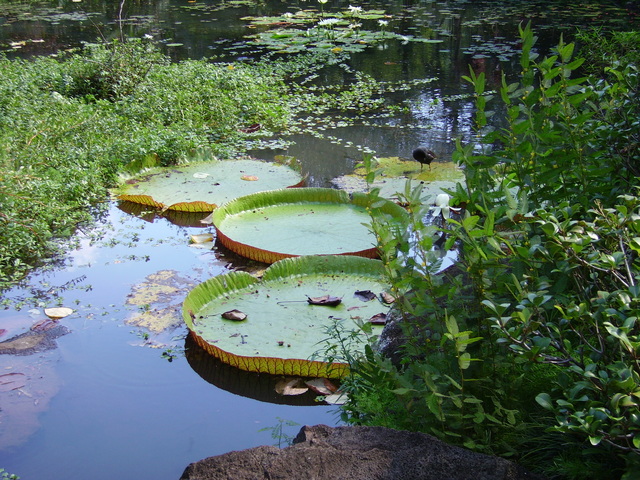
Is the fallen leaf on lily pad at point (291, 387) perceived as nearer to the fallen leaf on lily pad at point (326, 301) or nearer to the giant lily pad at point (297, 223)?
the fallen leaf on lily pad at point (326, 301)

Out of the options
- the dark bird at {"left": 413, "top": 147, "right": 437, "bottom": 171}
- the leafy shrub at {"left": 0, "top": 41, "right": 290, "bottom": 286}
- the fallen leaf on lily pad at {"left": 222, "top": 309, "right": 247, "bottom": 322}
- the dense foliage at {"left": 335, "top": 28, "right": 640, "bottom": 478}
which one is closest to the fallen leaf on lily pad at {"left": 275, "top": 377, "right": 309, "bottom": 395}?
the fallen leaf on lily pad at {"left": 222, "top": 309, "right": 247, "bottom": 322}

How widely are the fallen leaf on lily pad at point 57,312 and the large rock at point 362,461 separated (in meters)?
1.80

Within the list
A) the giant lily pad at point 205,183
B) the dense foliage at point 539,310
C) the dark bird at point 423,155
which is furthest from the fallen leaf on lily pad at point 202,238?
the dense foliage at point 539,310

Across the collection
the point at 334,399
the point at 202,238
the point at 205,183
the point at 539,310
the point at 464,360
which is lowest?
the point at 334,399

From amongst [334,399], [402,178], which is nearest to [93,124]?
[402,178]

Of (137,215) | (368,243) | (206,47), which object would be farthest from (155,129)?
(206,47)

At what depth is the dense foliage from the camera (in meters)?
1.24

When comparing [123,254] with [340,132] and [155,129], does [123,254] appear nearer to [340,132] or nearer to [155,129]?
[155,129]

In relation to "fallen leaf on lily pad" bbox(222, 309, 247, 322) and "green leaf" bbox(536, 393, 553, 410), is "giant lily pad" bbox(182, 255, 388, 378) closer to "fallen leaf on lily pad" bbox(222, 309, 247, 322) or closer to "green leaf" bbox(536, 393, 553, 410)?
"fallen leaf on lily pad" bbox(222, 309, 247, 322)

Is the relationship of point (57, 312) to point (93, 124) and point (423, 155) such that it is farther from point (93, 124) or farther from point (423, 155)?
point (423, 155)

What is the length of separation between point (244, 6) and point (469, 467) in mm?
11648

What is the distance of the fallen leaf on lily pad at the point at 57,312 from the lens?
3012 millimetres

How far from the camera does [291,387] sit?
2514 millimetres

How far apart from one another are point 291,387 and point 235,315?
449 millimetres
